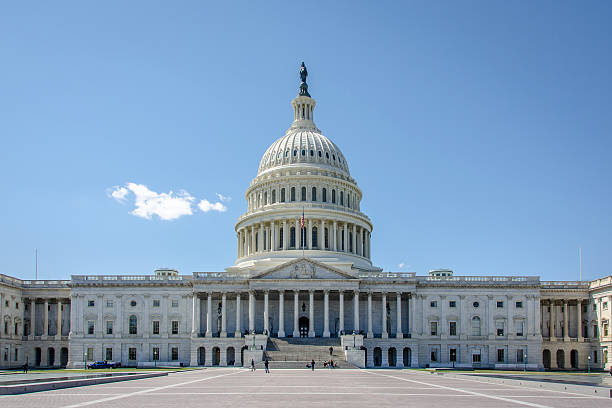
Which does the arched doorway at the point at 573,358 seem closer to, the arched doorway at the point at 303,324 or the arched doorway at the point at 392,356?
the arched doorway at the point at 392,356

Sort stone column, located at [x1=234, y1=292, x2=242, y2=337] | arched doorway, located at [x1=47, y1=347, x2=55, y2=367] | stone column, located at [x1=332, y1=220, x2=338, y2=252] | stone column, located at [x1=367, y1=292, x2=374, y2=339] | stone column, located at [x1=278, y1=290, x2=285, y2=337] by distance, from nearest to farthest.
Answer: stone column, located at [x1=278, y1=290, x2=285, y2=337] → stone column, located at [x1=367, y1=292, x2=374, y2=339] → stone column, located at [x1=234, y1=292, x2=242, y2=337] → arched doorway, located at [x1=47, y1=347, x2=55, y2=367] → stone column, located at [x1=332, y1=220, x2=338, y2=252]

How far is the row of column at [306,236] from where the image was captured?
411 feet

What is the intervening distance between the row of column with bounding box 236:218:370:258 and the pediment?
14221 millimetres

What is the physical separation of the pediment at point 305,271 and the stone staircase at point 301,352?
979 centimetres

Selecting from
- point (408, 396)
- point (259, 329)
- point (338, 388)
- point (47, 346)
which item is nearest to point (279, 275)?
point (259, 329)

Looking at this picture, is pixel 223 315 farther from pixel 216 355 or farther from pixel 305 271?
pixel 305 271

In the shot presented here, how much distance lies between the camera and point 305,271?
108m

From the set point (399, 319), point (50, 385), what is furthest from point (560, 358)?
point (50, 385)

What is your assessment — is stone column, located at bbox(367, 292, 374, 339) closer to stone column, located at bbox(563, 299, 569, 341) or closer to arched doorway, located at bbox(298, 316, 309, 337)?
arched doorway, located at bbox(298, 316, 309, 337)

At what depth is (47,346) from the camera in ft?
379

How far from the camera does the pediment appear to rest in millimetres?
107875

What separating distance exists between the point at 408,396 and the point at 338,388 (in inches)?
290

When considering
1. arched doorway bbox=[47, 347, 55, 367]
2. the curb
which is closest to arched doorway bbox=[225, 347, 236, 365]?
arched doorway bbox=[47, 347, 55, 367]

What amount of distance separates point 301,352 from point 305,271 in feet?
51.1
